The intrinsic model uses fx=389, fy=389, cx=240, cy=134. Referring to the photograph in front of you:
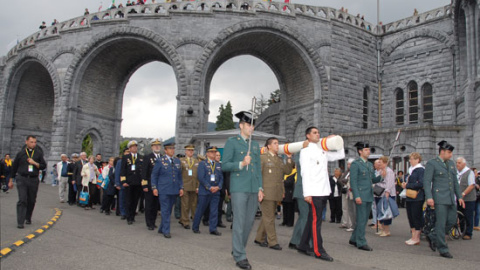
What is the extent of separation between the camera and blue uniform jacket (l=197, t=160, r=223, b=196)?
Answer: 8367 mm

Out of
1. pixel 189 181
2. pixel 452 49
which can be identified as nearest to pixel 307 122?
pixel 452 49

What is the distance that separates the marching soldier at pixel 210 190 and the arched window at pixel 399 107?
1863 centimetres

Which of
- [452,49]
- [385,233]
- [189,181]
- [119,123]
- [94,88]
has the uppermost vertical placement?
[452,49]

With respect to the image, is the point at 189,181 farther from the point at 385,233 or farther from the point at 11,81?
the point at 11,81

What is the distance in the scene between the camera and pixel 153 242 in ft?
22.0

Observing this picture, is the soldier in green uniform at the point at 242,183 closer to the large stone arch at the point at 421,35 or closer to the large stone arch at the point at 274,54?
the large stone arch at the point at 274,54

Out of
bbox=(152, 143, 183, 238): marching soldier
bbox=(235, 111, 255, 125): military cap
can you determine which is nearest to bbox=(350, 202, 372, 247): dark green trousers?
bbox=(235, 111, 255, 125): military cap

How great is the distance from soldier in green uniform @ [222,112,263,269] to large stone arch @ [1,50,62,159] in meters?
23.7

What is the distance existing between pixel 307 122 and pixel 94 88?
550 inches

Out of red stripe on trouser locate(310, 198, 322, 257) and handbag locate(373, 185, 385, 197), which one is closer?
red stripe on trouser locate(310, 198, 322, 257)

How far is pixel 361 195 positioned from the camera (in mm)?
6848

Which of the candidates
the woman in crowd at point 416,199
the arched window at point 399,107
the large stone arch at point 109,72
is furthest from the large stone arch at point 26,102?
the woman in crowd at point 416,199

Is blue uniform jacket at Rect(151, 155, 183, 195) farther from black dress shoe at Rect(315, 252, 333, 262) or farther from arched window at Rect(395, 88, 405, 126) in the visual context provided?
arched window at Rect(395, 88, 405, 126)

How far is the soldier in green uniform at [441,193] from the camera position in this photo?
626cm
